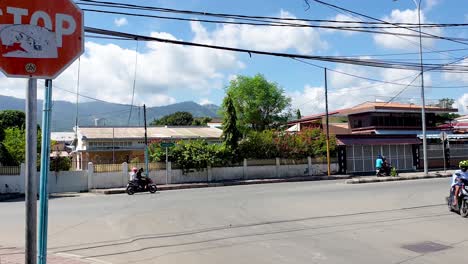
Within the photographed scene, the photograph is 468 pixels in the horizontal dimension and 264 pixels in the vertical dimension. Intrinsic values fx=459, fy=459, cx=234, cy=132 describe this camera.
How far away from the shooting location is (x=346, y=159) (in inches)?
1490

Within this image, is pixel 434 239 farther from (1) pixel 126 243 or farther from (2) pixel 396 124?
(2) pixel 396 124

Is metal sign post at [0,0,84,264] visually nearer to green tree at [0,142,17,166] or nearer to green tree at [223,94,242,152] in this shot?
green tree at [0,142,17,166]

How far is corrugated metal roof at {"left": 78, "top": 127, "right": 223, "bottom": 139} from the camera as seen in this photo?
4392cm

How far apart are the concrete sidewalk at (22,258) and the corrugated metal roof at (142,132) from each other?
34900 mm

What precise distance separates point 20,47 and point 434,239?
29.4ft

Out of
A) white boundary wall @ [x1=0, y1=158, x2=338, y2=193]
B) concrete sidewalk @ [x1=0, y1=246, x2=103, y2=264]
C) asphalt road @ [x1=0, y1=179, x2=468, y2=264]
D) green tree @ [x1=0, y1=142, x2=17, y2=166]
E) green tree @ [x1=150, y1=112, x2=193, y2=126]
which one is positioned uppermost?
green tree @ [x1=150, y1=112, x2=193, y2=126]

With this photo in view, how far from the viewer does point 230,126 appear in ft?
110

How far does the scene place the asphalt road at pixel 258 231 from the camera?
8.16 metres

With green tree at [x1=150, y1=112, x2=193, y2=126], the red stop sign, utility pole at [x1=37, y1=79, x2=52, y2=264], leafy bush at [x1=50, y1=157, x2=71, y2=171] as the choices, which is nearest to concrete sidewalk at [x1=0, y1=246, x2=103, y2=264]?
utility pole at [x1=37, y1=79, x2=52, y2=264]

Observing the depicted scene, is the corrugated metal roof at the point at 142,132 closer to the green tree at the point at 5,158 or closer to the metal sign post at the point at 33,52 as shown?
the green tree at the point at 5,158

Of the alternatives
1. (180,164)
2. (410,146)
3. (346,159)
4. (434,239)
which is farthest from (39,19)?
(410,146)

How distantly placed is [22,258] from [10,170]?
816 inches

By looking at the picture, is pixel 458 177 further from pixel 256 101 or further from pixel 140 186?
pixel 256 101

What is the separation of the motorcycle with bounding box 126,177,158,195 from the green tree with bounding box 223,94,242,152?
10.2 m
